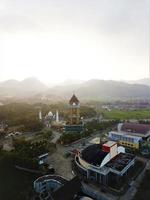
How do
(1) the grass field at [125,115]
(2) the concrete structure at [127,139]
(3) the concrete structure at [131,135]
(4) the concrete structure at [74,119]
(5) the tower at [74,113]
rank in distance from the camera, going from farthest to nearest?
1. (1) the grass field at [125,115]
2. (5) the tower at [74,113]
3. (4) the concrete structure at [74,119]
4. (3) the concrete structure at [131,135]
5. (2) the concrete structure at [127,139]

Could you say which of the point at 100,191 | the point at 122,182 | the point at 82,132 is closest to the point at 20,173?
the point at 100,191

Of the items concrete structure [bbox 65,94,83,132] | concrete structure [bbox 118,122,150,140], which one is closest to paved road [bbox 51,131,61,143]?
concrete structure [bbox 65,94,83,132]

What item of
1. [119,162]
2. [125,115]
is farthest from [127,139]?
[125,115]

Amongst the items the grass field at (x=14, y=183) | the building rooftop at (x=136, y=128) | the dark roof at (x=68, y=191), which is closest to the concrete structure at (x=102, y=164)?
the dark roof at (x=68, y=191)

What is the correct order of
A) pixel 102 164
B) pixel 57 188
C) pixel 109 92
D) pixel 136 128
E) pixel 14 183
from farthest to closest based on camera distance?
pixel 109 92 → pixel 136 128 → pixel 102 164 → pixel 14 183 → pixel 57 188

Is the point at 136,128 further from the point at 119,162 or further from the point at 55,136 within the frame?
the point at 55,136

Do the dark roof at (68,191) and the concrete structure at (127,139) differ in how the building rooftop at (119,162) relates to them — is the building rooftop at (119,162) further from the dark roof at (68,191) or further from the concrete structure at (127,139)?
the concrete structure at (127,139)
